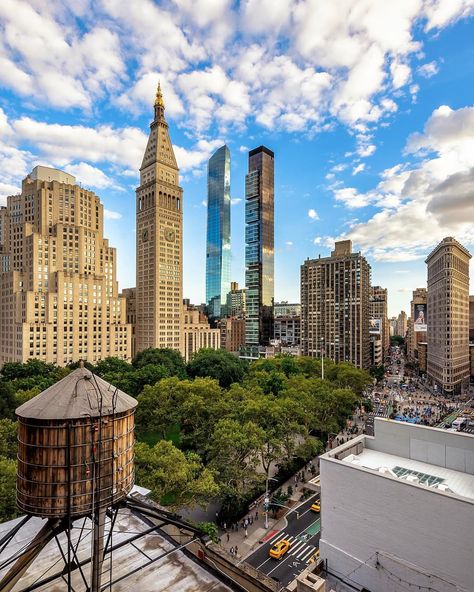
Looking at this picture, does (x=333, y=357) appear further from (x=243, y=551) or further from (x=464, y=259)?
(x=243, y=551)

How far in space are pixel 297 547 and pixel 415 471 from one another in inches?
631

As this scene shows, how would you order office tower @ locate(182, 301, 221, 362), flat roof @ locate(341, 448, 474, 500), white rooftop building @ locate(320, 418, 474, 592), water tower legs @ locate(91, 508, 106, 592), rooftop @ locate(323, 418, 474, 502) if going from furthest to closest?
office tower @ locate(182, 301, 221, 362)
rooftop @ locate(323, 418, 474, 502)
flat roof @ locate(341, 448, 474, 500)
white rooftop building @ locate(320, 418, 474, 592)
water tower legs @ locate(91, 508, 106, 592)

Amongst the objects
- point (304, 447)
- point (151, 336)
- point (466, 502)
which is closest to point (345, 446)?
point (466, 502)

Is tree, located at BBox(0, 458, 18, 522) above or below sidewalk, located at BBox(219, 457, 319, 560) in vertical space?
above

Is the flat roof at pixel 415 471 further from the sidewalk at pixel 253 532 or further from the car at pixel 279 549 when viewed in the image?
the sidewalk at pixel 253 532

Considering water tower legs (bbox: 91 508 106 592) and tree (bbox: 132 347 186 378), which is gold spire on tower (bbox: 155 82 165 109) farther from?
water tower legs (bbox: 91 508 106 592)

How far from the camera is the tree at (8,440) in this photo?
116ft

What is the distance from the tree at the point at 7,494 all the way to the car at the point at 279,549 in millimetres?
21965

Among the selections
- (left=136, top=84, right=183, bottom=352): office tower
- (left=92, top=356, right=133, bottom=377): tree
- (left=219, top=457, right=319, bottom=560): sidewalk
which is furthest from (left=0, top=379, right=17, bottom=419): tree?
(left=136, top=84, right=183, bottom=352): office tower

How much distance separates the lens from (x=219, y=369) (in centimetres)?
8856

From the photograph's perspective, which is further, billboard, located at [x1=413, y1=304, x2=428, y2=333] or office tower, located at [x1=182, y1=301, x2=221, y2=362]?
office tower, located at [x1=182, y1=301, x2=221, y2=362]

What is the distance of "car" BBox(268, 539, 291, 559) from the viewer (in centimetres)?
3244

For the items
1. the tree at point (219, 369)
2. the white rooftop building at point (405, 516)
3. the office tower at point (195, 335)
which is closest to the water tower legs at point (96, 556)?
the white rooftop building at point (405, 516)

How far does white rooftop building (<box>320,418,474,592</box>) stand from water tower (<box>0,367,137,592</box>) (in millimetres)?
16777
